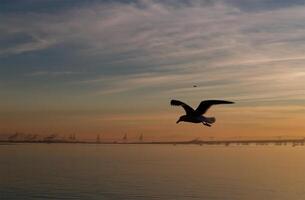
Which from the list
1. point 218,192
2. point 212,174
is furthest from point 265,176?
point 218,192

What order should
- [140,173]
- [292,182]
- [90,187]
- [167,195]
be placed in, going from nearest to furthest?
1. [167,195]
2. [90,187]
3. [292,182]
4. [140,173]

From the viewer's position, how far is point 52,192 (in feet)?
329

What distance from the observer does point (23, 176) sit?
133750 mm

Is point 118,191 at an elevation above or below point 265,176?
below

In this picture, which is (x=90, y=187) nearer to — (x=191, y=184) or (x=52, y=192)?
(x=52, y=192)

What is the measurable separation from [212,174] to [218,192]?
130 feet

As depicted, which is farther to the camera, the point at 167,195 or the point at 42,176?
the point at 42,176

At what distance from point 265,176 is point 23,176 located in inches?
2398

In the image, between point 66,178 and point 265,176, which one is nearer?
point 66,178

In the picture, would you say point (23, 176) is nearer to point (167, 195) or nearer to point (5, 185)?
point (5, 185)

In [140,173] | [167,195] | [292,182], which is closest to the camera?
[167,195]

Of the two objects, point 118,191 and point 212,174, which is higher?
point 212,174

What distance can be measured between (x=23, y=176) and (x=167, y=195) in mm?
47499

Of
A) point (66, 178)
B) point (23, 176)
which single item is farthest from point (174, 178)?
point (23, 176)
